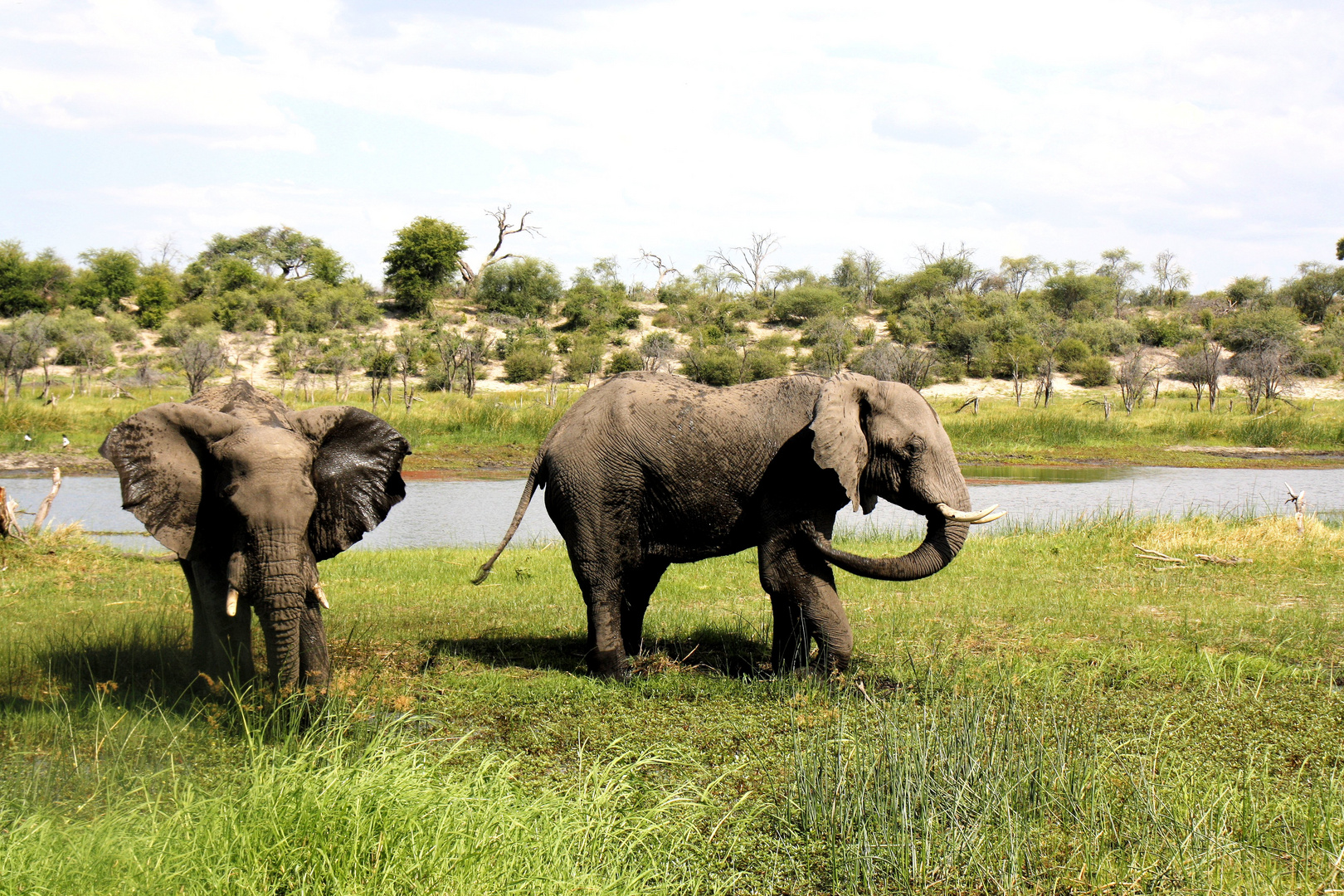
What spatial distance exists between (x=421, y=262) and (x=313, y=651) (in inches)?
2588

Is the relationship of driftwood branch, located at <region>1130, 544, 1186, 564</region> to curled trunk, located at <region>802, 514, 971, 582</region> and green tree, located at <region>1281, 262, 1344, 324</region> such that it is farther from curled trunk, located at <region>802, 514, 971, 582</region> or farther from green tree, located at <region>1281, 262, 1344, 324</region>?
green tree, located at <region>1281, 262, 1344, 324</region>

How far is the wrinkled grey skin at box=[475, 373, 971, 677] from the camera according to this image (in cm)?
652

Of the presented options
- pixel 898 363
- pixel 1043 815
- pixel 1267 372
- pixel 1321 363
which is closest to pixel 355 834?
pixel 1043 815

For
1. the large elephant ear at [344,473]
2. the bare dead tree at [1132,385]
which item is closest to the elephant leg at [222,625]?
the large elephant ear at [344,473]

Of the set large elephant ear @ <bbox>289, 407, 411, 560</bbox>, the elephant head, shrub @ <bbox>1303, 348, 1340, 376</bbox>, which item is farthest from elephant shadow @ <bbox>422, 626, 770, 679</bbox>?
shrub @ <bbox>1303, 348, 1340, 376</bbox>

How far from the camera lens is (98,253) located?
6700 cm

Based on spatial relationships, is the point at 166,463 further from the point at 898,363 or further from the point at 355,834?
the point at 898,363

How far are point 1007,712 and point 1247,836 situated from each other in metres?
1.28

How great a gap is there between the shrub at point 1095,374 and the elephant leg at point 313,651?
52.5m

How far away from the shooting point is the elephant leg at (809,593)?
21.5 feet

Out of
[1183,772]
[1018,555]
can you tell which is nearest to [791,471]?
[1183,772]

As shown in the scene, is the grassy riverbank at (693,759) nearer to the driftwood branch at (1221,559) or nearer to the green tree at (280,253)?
the driftwood branch at (1221,559)

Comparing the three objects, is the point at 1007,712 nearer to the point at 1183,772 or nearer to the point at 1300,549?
the point at 1183,772

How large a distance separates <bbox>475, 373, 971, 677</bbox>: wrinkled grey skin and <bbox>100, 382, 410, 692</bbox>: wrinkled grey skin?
1.04m
